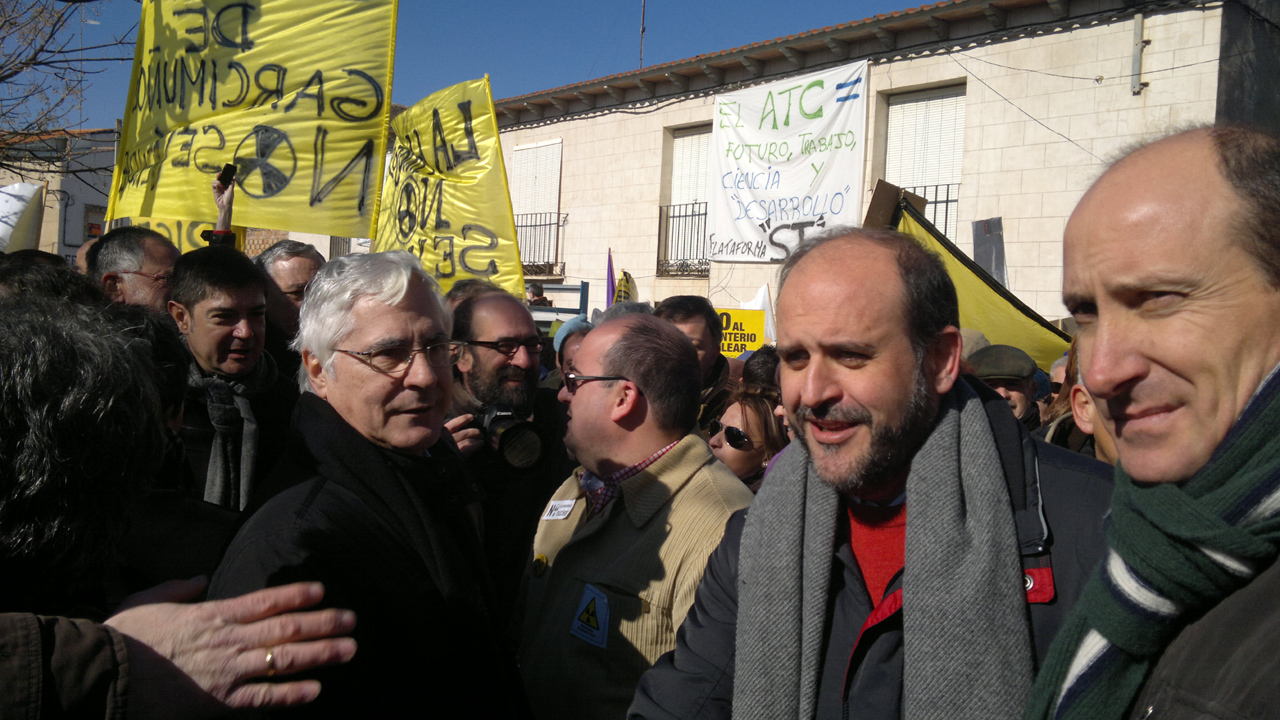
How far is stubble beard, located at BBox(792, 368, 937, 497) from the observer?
179cm

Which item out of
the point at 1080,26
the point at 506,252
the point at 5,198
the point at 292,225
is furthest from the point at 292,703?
the point at 1080,26

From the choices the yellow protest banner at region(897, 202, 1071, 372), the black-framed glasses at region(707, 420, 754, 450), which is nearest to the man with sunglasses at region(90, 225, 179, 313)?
the black-framed glasses at region(707, 420, 754, 450)

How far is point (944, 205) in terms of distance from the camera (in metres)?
12.4

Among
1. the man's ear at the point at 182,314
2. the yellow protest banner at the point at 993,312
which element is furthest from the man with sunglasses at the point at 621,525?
the yellow protest banner at the point at 993,312

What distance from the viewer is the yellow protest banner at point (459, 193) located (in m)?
5.34

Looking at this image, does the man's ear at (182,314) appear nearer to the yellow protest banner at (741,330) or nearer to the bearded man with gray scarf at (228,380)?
the bearded man with gray scarf at (228,380)

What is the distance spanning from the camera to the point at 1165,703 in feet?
3.32

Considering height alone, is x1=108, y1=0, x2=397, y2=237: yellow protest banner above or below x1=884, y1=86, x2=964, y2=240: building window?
below

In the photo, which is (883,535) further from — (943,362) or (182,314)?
(182,314)

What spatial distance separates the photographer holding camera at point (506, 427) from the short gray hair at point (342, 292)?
2.34 feet

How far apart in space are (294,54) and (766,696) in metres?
4.43

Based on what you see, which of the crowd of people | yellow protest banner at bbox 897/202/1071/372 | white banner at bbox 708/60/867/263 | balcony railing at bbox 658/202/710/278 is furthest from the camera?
balcony railing at bbox 658/202/710/278

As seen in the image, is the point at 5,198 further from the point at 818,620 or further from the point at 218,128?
the point at 818,620

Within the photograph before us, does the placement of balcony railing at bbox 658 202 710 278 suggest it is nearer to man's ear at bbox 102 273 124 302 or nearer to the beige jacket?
man's ear at bbox 102 273 124 302
